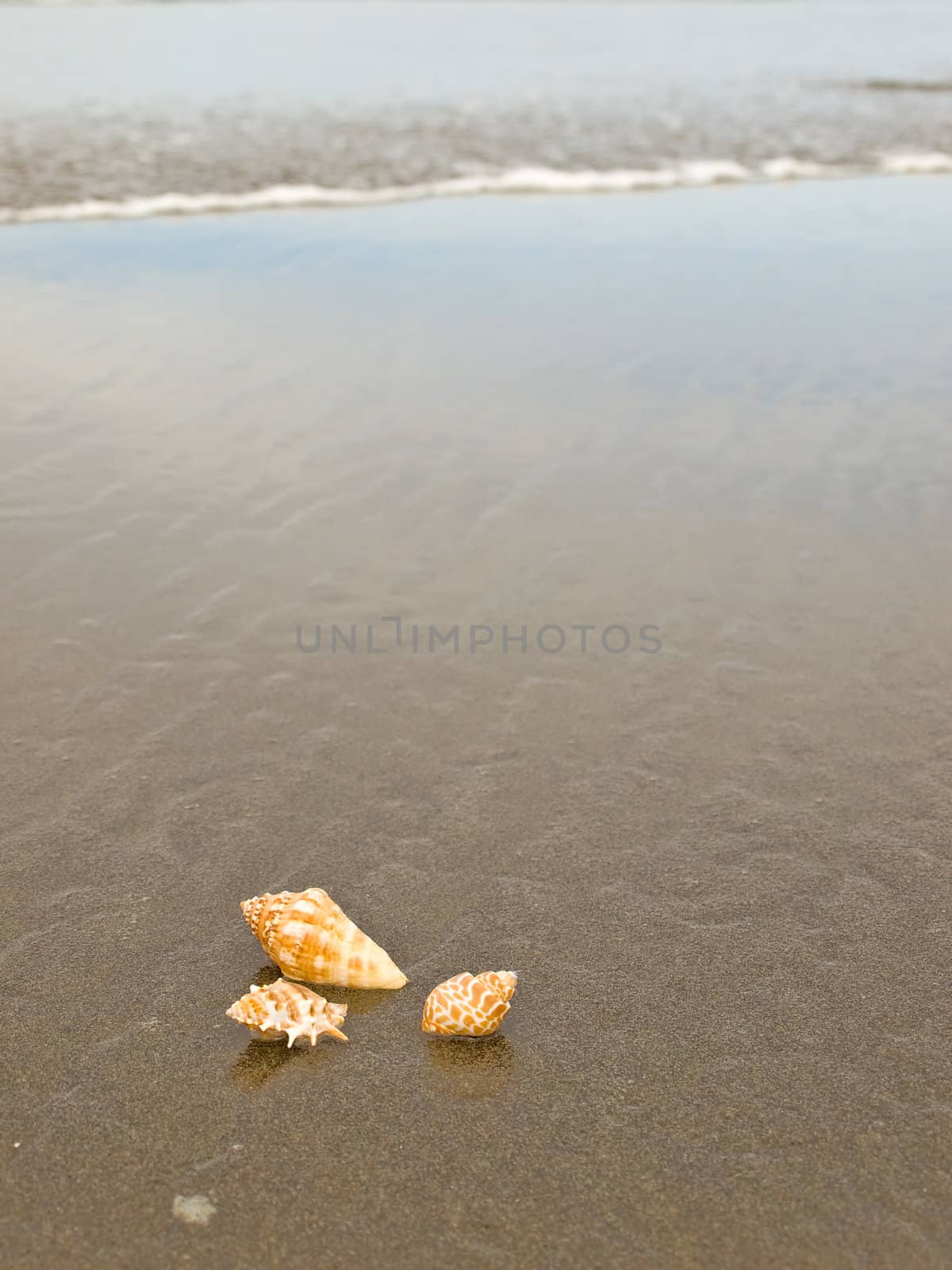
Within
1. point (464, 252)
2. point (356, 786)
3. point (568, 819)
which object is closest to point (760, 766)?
point (568, 819)

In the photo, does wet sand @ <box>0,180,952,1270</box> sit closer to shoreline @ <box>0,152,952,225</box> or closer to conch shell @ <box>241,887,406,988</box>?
conch shell @ <box>241,887,406,988</box>

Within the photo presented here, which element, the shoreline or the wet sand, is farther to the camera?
the shoreline

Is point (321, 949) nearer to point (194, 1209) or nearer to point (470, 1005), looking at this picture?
point (470, 1005)

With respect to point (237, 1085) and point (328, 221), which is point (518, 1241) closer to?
point (237, 1085)

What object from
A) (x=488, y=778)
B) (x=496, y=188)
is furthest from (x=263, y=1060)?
(x=496, y=188)

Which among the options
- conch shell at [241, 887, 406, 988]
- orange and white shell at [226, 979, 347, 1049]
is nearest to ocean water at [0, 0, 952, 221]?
conch shell at [241, 887, 406, 988]
